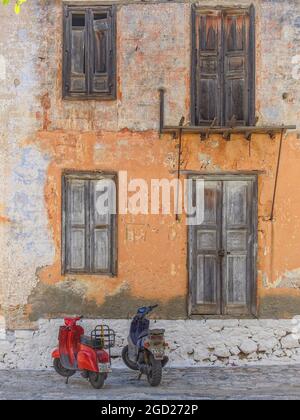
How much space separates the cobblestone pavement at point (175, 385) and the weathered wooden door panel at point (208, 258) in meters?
1.00

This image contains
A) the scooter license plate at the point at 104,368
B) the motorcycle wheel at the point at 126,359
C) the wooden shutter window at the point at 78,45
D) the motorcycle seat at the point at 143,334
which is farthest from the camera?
the wooden shutter window at the point at 78,45

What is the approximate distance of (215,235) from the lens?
11.5 metres

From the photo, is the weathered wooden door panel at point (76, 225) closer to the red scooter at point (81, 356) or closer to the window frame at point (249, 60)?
the red scooter at point (81, 356)

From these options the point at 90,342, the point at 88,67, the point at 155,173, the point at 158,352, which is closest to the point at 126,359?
the point at 90,342

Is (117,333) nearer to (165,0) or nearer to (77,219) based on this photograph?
(77,219)

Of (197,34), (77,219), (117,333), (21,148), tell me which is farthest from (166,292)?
(197,34)

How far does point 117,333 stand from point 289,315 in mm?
2562

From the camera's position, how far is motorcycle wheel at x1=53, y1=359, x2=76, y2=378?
10.3 meters

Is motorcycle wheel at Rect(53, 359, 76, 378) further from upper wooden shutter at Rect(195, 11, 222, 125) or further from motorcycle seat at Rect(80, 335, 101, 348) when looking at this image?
upper wooden shutter at Rect(195, 11, 222, 125)

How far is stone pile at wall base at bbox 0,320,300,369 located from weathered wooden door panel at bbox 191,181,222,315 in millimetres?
301

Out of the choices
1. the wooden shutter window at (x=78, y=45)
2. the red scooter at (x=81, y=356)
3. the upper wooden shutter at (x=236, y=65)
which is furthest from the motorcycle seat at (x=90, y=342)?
the wooden shutter window at (x=78, y=45)

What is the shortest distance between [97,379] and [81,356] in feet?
1.16

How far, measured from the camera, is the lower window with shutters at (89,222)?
1149 cm

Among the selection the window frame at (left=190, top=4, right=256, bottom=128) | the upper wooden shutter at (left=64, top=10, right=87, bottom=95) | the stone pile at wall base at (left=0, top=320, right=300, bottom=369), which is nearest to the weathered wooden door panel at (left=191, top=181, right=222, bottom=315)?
the stone pile at wall base at (left=0, top=320, right=300, bottom=369)
